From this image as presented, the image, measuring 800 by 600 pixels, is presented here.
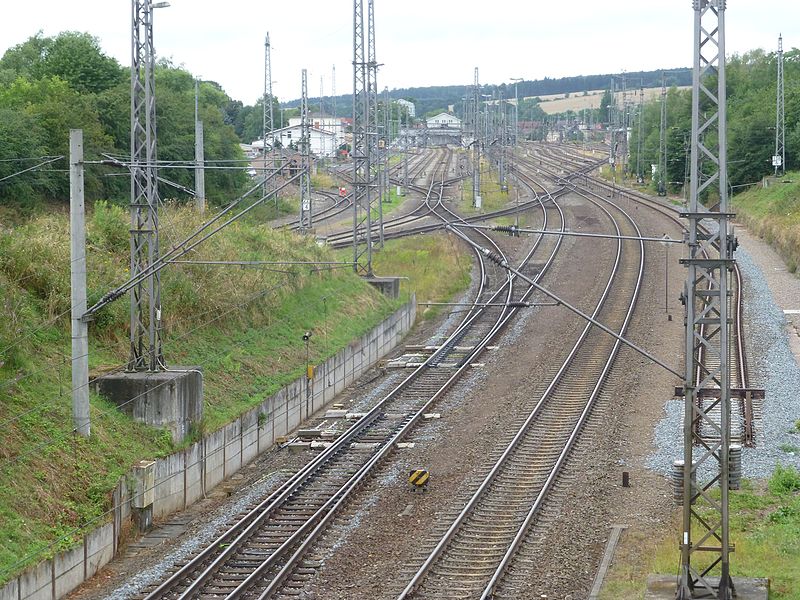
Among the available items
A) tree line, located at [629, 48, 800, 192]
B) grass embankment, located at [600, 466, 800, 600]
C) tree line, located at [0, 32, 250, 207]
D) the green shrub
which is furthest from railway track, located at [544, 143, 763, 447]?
tree line, located at [629, 48, 800, 192]

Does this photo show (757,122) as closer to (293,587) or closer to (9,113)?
(9,113)

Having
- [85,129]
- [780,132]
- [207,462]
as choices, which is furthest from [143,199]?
[780,132]

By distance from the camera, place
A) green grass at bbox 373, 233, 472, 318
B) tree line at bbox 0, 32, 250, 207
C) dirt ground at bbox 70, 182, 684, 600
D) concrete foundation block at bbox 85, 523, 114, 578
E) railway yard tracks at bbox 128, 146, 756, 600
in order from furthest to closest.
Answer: green grass at bbox 373, 233, 472, 318
tree line at bbox 0, 32, 250, 207
concrete foundation block at bbox 85, 523, 114, 578
dirt ground at bbox 70, 182, 684, 600
railway yard tracks at bbox 128, 146, 756, 600

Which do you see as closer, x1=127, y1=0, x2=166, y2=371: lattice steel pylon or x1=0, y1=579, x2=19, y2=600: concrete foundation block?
x1=0, y1=579, x2=19, y2=600: concrete foundation block

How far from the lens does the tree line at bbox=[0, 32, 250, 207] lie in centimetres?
3844

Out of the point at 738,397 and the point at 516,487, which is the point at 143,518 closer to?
the point at 516,487

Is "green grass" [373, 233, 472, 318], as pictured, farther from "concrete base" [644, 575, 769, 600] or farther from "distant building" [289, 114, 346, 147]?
"distant building" [289, 114, 346, 147]

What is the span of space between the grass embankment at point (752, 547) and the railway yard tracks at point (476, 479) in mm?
1432

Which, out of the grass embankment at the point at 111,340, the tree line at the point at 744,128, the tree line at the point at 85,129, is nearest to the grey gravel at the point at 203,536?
the grass embankment at the point at 111,340

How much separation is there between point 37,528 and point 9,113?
2649cm

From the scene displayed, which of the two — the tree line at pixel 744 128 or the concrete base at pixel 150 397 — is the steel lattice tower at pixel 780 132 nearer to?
the tree line at pixel 744 128

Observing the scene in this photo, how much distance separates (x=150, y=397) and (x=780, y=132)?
2005 inches

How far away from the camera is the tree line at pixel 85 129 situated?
38.4 m

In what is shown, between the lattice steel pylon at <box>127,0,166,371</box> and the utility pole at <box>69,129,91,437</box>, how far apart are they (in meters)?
1.65
